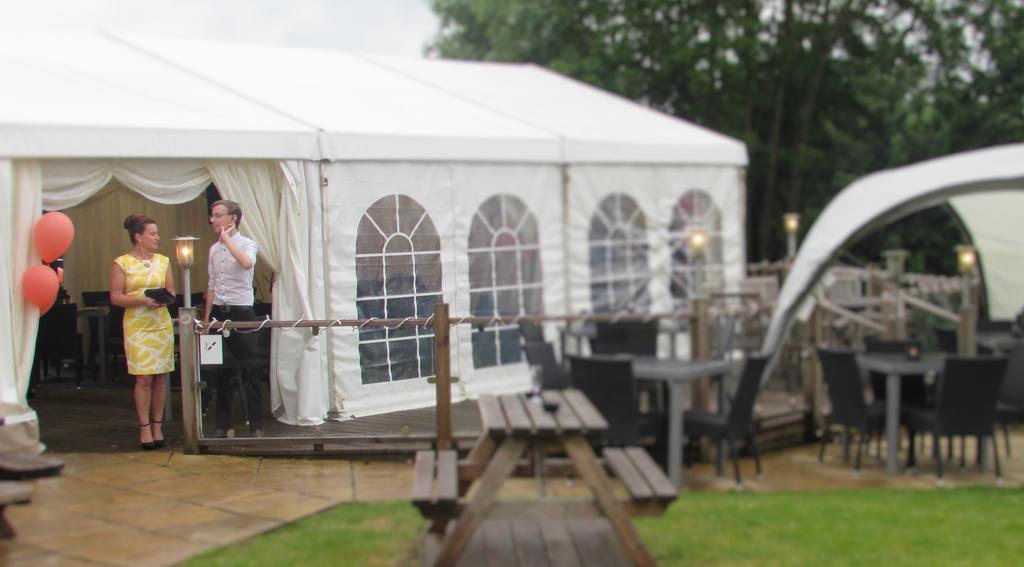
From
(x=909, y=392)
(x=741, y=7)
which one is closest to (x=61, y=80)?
(x=909, y=392)

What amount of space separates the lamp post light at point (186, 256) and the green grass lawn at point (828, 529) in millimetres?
2142

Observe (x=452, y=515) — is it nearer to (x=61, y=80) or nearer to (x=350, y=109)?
Result: (x=350, y=109)

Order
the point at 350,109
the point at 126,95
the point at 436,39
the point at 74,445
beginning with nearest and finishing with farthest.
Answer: the point at 74,445 → the point at 126,95 → the point at 350,109 → the point at 436,39

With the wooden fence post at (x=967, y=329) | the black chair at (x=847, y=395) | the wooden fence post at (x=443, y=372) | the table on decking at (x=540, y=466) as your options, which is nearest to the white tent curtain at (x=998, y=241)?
the wooden fence post at (x=967, y=329)

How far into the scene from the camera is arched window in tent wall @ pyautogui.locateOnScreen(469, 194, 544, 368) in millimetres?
2104

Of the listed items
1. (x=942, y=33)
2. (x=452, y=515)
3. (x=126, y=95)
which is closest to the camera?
(x=126, y=95)

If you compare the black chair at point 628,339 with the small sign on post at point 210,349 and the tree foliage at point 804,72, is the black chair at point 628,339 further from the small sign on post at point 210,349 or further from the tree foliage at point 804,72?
the tree foliage at point 804,72

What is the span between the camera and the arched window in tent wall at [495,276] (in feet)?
6.90

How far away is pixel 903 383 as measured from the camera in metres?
9.90

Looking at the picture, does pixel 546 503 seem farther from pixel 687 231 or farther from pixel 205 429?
pixel 687 231

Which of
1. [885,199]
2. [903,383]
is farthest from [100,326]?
[903,383]

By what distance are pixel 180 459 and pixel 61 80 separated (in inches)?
28.4

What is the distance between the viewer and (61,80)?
195 centimetres

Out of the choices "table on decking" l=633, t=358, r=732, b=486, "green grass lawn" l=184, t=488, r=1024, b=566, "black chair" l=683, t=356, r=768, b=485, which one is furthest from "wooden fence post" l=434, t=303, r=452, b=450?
"black chair" l=683, t=356, r=768, b=485
